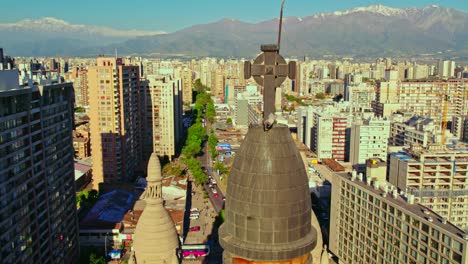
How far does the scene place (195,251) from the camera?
106ft

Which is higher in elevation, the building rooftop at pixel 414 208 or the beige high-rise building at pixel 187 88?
the beige high-rise building at pixel 187 88

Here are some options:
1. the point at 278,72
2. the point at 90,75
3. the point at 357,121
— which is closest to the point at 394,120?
the point at 357,121

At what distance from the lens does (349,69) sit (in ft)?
511

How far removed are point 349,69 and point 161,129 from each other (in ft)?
364

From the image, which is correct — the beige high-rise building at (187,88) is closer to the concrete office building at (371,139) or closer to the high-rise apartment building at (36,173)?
the concrete office building at (371,139)

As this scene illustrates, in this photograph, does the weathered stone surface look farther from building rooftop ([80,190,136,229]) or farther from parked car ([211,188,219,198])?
parked car ([211,188,219,198])

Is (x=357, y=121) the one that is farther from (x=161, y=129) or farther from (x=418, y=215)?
(x=418, y=215)

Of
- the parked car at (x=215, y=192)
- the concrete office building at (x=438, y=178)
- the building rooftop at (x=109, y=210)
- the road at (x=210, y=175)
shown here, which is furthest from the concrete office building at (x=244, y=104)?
the concrete office building at (x=438, y=178)

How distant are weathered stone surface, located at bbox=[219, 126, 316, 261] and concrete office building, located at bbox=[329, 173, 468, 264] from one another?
17.3m

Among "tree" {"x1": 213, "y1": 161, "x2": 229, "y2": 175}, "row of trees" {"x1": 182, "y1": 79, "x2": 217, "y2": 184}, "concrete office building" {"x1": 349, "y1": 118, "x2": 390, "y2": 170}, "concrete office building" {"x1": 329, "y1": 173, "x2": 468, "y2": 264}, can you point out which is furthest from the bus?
"concrete office building" {"x1": 349, "y1": 118, "x2": 390, "y2": 170}

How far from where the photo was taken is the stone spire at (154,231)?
1301cm

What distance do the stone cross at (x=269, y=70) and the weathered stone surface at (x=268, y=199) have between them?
31 cm

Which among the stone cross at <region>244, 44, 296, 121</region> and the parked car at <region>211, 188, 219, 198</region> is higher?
the stone cross at <region>244, 44, 296, 121</region>

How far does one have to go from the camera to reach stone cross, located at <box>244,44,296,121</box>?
4887mm
